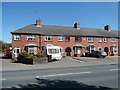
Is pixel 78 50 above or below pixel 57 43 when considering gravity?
below

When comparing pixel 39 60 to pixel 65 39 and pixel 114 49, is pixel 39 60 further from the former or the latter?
pixel 114 49

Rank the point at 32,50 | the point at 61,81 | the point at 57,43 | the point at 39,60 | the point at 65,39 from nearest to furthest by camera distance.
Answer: the point at 61,81 < the point at 39,60 < the point at 32,50 < the point at 57,43 < the point at 65,39

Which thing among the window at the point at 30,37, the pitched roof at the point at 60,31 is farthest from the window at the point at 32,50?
the pitched roof at the point at 60,31

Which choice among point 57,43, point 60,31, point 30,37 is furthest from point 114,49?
point 30,37

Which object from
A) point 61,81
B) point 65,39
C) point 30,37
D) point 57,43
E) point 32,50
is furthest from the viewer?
point 65,39

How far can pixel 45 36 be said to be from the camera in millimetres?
31141

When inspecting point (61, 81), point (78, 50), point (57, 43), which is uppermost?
point (57, 43)

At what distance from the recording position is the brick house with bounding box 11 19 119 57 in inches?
1157

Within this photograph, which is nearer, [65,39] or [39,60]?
[39,60]

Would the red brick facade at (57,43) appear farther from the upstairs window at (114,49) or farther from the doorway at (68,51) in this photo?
the upstairs window at (114,49)

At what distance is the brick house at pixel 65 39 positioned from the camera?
2938 centimetres

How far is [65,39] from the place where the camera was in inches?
1286

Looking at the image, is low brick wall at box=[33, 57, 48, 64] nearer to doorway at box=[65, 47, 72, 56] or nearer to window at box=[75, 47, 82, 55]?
doorway at box=[65, 47, 72, 56]

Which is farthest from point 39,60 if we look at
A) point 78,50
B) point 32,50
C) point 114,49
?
point 114,49
